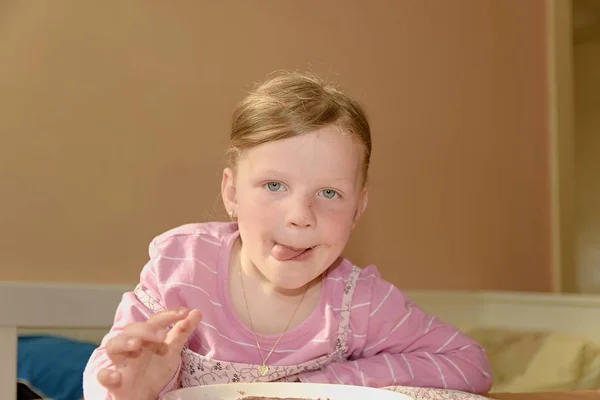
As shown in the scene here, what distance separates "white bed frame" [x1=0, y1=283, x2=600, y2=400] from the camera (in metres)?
1.48

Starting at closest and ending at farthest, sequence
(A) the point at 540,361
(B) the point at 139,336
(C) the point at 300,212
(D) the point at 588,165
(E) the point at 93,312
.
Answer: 1. (B) the point at 139,336
2. (C) the point at 300,212
3. (E) the point at 93,312
4. (A) the point at 540,361
5. (D) the point at 588,165

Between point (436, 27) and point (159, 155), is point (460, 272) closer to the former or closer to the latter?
point (436, 27)

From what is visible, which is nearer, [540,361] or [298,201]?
[298,201]

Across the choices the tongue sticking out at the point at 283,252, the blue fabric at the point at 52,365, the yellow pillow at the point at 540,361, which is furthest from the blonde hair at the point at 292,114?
the yellow pillow at the point at 540,361

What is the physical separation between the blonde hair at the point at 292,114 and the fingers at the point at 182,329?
0.26 meters

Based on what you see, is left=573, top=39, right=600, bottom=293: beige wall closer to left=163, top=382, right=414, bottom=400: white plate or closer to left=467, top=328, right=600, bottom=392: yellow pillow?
left=467, top=328, right=600, bottom=392: yellow pillow

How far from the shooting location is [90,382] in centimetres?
77

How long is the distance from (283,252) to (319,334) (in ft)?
0.48

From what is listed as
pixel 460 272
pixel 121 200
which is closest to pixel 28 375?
pixel 121 200

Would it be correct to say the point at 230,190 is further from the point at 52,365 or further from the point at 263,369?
the point at 52,365

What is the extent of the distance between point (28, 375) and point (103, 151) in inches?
19.5

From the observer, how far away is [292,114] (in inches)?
34.4

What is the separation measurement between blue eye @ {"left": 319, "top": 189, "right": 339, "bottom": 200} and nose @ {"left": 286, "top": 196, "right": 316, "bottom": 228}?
30mm


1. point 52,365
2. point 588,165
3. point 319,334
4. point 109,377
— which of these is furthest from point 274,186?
point 588,165
